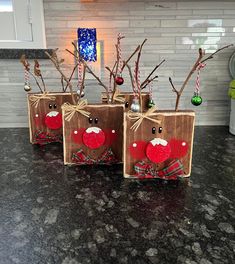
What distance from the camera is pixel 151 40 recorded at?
1.23 meters

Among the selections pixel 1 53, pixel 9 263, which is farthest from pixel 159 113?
pixel 1 53

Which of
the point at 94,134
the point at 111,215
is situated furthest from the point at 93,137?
the point at 111,215

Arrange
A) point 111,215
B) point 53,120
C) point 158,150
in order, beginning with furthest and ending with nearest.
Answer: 1. point 53,120
2. point 158,150
3. point 111,215

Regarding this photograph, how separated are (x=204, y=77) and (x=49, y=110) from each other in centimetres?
73

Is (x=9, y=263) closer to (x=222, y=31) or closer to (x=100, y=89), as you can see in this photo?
(x=100, y=89)

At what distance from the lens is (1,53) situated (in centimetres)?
121

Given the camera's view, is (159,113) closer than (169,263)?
No

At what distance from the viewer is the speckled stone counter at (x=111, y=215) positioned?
0.50m

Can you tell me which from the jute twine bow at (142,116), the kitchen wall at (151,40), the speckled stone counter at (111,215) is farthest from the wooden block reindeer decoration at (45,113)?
the jute twine bow at (142,116)

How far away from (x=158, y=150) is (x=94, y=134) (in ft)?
0.68

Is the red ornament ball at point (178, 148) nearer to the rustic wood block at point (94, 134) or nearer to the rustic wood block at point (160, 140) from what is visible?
the rustic wood block at point (160, 140)

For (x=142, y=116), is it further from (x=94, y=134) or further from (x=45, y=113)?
(x=45, y=113)

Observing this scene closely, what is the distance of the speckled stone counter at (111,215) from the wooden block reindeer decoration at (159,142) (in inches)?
1.6

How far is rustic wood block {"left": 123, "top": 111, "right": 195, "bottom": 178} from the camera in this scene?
741 mm
